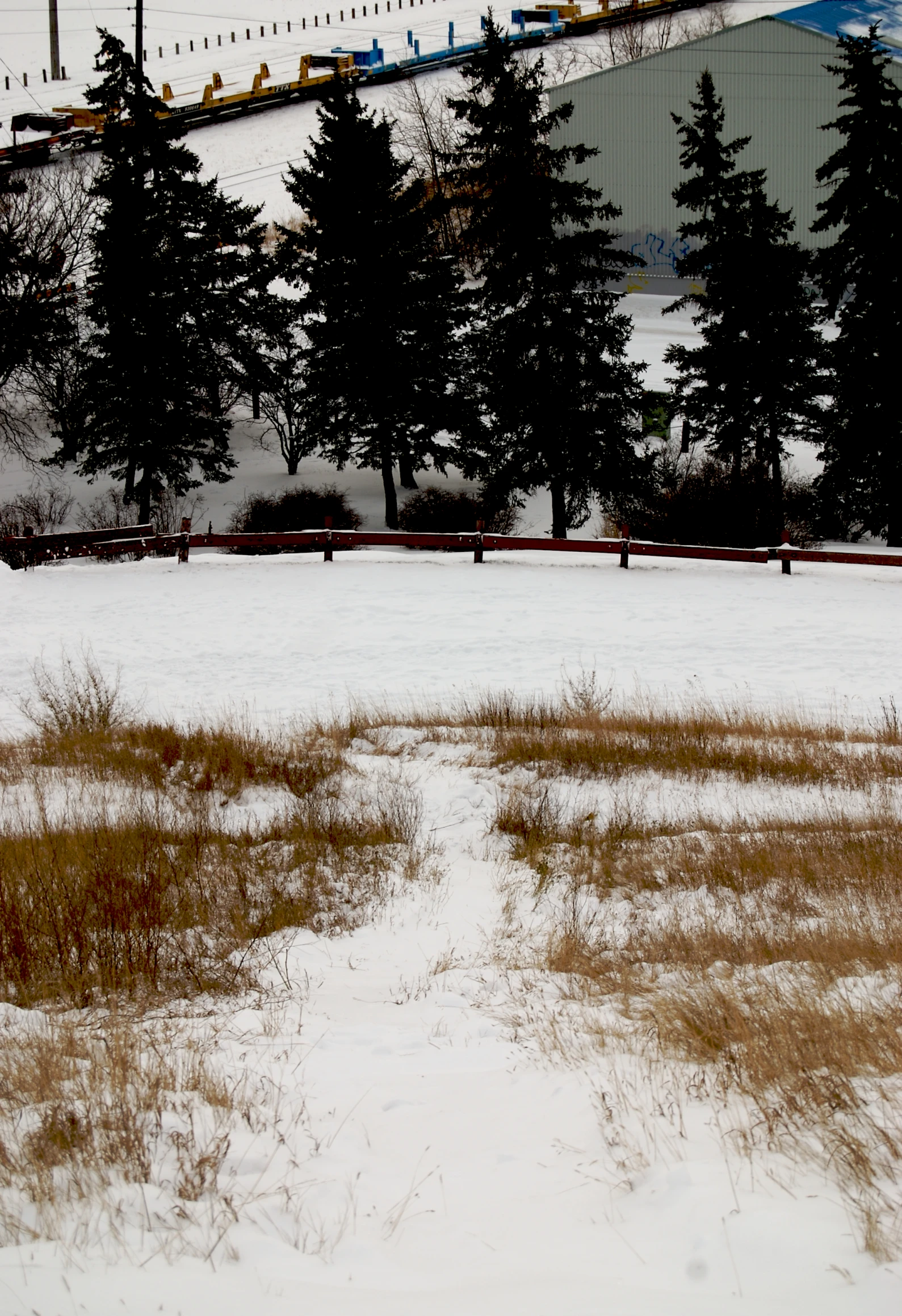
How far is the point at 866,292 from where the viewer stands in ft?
72.0

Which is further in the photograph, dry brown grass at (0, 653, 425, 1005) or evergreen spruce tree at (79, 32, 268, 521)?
evergreen spruce tree at (79, 32, 268, 521)

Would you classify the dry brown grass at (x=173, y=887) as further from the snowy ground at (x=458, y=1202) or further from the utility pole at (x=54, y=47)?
the utility pole at (x=54, y=47)

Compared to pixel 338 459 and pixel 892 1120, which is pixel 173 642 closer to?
pixel 892 1120

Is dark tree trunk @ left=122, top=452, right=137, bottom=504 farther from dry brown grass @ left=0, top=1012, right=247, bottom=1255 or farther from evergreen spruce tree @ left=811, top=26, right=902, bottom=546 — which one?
dry brown grass @ left=0, top=1012, right=247, bottom=1255

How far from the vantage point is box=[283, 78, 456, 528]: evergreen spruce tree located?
25.4 metres

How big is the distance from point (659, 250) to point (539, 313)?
2217cm

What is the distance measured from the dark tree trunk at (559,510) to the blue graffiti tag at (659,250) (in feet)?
71.2

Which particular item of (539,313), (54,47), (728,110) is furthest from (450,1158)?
(54,47)

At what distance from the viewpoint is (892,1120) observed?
323 centimetres

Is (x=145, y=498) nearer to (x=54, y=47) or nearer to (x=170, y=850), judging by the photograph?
(x=170, y=850)

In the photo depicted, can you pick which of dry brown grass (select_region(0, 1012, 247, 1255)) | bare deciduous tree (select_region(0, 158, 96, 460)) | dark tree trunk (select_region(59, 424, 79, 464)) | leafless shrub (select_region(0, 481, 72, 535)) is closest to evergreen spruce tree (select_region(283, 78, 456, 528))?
dark tree trunk (select_region(59, 424, 79, 464))

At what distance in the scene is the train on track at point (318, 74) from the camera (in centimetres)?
5134

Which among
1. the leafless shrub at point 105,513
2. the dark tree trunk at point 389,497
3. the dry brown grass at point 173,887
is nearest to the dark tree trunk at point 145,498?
the leafless shrub at point 105,513

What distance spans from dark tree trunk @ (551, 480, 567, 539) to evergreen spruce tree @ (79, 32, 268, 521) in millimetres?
10855
